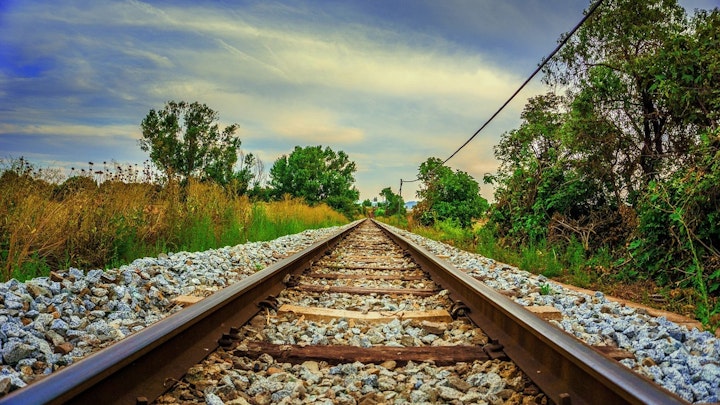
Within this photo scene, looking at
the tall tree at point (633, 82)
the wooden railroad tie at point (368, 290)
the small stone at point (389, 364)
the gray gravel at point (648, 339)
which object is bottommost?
the small stone at point (389, 364)

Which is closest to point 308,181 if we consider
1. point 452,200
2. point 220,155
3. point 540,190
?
point 220,155

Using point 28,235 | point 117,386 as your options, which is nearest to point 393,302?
point 117,386

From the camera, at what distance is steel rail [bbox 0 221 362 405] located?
132cm

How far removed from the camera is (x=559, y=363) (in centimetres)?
184

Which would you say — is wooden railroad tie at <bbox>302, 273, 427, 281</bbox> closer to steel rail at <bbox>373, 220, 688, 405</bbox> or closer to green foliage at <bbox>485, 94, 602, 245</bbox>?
steel rail at <bbox>373, 220, 688, 405</bbox>

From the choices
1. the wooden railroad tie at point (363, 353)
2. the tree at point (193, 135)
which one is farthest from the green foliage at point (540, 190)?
the tree at point (193, 135)

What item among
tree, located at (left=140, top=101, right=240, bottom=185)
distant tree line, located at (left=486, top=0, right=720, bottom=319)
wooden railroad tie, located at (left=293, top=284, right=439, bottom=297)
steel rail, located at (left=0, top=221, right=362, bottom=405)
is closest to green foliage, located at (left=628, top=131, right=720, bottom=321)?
distant tree line, located at (left=486, top=0, right=720, bottom=319)

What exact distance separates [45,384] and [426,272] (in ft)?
14.2

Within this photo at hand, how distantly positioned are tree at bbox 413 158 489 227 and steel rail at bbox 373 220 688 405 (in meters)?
14.6

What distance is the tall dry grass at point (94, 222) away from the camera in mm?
3883

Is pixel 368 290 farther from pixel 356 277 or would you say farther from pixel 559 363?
pixel 559 363

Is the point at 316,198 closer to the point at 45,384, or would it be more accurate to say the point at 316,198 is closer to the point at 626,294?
the point at 626,294

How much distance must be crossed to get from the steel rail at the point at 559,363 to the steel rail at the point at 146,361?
1509 millimetres

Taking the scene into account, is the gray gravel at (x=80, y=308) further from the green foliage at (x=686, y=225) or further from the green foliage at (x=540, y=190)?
the green foliage at (x=540, y=190)
